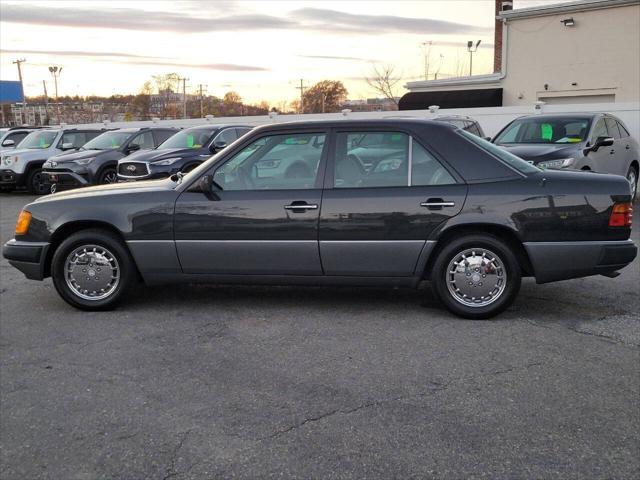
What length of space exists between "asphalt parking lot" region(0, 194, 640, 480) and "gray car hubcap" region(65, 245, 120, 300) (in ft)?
0.83

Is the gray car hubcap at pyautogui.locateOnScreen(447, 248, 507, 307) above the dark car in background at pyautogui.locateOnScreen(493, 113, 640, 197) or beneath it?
beneath

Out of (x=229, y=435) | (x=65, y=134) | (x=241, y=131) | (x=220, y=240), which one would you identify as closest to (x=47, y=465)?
(x=229, y=435)

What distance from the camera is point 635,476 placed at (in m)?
3.01

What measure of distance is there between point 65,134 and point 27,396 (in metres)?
15.4

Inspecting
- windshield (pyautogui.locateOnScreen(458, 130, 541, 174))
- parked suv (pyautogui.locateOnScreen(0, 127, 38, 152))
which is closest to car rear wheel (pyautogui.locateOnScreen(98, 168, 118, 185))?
parked suv (pyautogui.locateOnScreen(0, 127, 38, 152))

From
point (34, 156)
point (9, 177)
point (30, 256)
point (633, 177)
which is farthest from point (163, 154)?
point (633, 177)

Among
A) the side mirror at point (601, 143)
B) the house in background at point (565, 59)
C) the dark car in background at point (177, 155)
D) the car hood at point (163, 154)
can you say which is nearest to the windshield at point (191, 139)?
the dark car in background at point (177, 155)

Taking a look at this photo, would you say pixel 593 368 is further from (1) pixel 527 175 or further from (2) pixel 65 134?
(2) pixel 65 134

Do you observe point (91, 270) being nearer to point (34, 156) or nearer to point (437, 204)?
point (437, 204)

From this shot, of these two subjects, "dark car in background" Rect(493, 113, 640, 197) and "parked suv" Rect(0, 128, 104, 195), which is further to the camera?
"parked suv" Rect(0, 128, 104, 195)

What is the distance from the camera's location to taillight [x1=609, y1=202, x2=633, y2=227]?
5191 millimetres

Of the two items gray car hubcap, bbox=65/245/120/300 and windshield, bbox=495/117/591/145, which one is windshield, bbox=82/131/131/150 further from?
gray car hubcap, bbox=65/245/120/300

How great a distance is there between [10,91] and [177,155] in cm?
7546

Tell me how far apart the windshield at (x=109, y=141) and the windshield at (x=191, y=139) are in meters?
2.30
